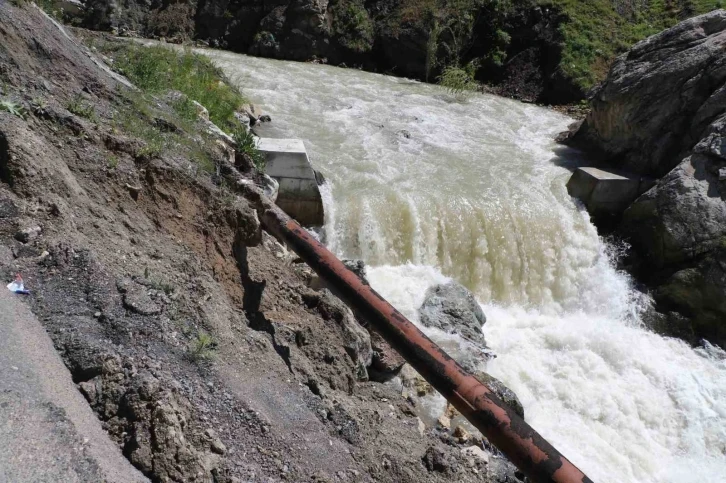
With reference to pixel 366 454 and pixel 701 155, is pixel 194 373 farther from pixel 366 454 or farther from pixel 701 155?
pixel 701 155

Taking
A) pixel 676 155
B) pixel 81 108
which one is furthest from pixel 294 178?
pixel 676 155

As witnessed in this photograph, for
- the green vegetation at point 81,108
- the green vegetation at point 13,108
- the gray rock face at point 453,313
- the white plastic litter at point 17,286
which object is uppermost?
the green vegetation at point 13,108

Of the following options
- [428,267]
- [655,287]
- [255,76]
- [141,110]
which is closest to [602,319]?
[655,287]

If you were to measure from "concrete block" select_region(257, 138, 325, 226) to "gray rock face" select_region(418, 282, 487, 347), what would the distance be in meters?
2.18

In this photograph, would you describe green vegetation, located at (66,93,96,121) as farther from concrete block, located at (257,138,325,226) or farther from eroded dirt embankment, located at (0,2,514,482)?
concrete block, located at (257,138,325,226)

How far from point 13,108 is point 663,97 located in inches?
450

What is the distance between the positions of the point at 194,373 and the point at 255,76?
13010 millimetres

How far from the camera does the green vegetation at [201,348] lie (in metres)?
2.78

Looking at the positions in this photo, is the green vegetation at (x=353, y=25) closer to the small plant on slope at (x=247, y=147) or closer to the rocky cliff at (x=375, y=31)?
the rocky cliff at (x=375, y=31)

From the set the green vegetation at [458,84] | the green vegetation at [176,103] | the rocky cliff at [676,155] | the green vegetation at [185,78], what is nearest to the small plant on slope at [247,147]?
the green vegetation at [176,103]

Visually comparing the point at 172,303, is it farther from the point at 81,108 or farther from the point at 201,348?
the point at 81,108

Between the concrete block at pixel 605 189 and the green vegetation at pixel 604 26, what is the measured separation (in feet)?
24.6

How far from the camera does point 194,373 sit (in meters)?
2.68

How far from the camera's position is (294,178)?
816cm
